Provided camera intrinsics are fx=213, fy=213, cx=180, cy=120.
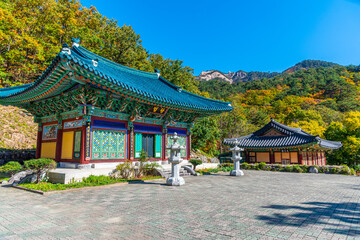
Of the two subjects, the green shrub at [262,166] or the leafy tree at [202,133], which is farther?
the leafy tree at [202,133]

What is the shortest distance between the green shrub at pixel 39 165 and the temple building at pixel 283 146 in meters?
15.8

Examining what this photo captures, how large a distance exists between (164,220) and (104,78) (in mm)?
6879

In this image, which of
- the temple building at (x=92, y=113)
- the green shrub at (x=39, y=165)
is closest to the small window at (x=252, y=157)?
the temple building at (x=92, y=113)

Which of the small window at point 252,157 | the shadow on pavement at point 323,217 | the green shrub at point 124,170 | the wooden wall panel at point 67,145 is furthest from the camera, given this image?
the small window at point 252,157

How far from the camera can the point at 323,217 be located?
4.86 m

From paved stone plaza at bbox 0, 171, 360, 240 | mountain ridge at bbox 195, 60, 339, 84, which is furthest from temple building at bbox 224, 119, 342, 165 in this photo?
mountain ridge at bbox 195, 60, 339, 84

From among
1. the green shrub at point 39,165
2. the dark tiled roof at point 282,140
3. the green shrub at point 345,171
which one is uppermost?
the dark tiled roof at point 282,140

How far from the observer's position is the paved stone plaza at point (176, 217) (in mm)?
3863

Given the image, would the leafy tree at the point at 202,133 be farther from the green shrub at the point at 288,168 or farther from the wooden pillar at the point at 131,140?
the wooden pillar at the point at 131,140

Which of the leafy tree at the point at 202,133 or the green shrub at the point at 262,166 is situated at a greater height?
the leafy tree at the point at 202,133

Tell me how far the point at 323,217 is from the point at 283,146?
58.2 feet

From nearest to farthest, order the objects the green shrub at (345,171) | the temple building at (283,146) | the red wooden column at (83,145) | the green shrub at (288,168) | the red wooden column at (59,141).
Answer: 1. the red wooden column at (83,145)
2. the red wooden column at (59,141)
3. the green shrub at (345,171)
4. the green shrub at (288,168)
5. the temple building at (283,146)

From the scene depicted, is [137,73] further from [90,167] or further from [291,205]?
[291,205]

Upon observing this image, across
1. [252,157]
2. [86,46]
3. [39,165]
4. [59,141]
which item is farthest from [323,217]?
[86,46]
